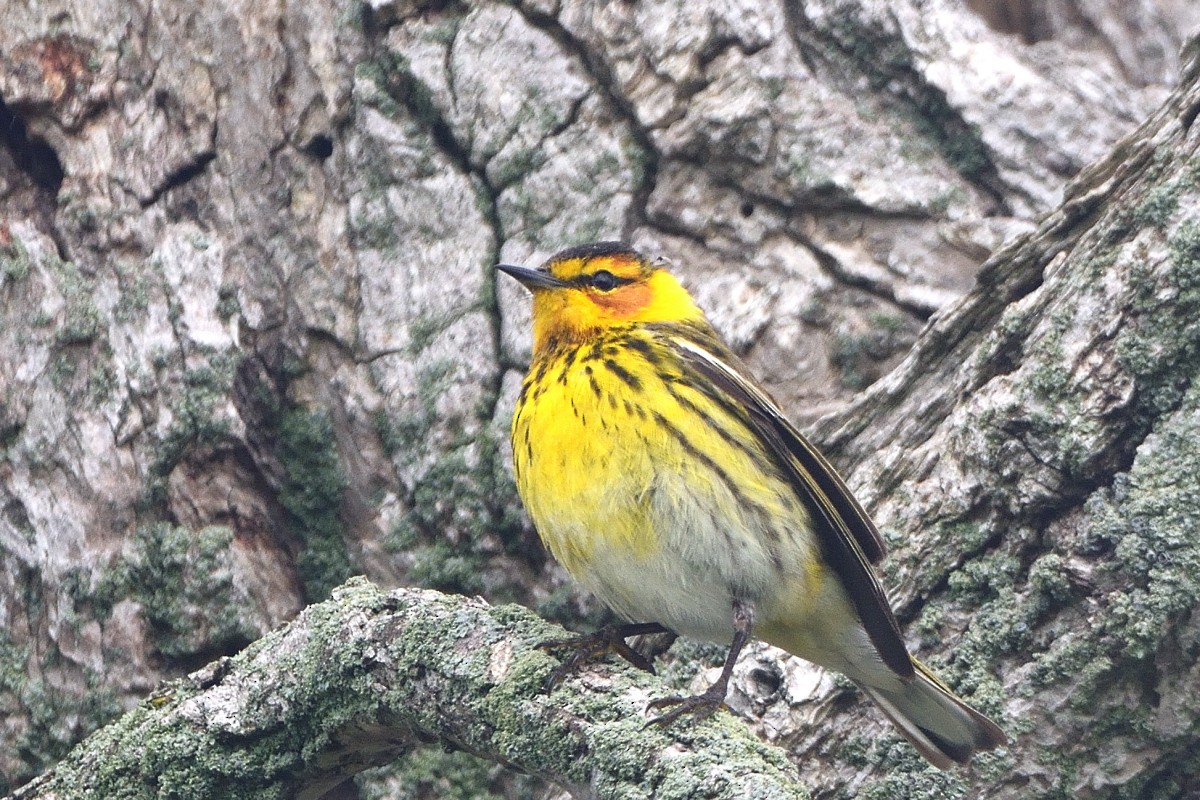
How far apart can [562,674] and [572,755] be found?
22 cm

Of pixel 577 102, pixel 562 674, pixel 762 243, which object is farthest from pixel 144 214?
pixel 562 674

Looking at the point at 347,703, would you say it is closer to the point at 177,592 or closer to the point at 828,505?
the point at 177,592

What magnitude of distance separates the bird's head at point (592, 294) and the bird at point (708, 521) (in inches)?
6.8

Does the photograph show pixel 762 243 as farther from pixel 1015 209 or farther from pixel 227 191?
pixel 227 191

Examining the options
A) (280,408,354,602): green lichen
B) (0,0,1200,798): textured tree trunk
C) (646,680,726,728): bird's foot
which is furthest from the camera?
(280,408,354,602): green lichen

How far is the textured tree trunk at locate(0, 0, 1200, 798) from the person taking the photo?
4.17 m

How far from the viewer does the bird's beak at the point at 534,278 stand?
477 centimetres

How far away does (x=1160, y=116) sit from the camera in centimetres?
452

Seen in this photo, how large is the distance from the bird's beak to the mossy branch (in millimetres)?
1370

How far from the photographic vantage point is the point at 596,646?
388 cm

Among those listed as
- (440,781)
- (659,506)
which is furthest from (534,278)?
(440,781)

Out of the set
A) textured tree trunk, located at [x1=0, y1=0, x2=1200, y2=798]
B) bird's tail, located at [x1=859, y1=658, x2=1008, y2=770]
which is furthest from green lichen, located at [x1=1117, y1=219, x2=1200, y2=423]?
bird's tail, located at [x1=859, y1=658, x2=1008, y2=770]

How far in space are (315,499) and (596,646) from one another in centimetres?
169

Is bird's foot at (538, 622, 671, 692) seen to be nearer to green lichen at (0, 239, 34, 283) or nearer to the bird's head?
the bird's head
